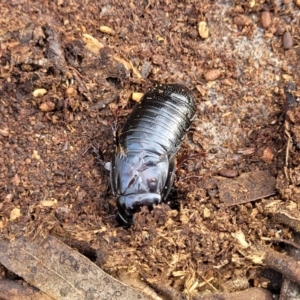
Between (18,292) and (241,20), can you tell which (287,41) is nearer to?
(241,20)

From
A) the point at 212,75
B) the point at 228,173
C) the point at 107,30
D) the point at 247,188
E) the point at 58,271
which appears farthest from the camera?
the point at 212,75

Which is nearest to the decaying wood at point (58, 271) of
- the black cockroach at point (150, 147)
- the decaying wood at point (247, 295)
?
the decaying wood at point (247, 295)

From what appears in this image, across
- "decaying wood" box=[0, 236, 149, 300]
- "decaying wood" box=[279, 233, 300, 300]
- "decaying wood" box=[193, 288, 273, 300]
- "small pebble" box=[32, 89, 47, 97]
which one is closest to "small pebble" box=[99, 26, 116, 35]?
"small pebble" box=[32, 89, 47, 97]

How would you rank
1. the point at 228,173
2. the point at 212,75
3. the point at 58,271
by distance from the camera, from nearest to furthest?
the point at 58,271 → the point at 228,173 → the point at 212,75

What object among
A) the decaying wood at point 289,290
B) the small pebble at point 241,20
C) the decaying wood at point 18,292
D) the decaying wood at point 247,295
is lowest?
the decaying wood at point 18,292

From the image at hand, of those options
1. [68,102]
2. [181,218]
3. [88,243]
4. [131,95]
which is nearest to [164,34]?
[131,95]

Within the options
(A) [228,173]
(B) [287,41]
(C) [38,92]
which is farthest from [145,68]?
(B) [287,41]

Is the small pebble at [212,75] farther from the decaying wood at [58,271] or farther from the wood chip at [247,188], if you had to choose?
the decaying wood at [58,271]
